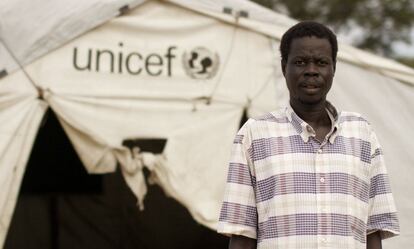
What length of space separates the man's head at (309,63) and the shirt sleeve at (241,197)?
0.17 m

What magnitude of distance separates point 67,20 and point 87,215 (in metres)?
2.49

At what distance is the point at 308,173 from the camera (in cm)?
178

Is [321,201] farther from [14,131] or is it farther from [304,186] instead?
[14,131]

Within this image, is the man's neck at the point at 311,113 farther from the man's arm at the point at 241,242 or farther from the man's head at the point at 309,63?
the man's arm at the point at 241,242

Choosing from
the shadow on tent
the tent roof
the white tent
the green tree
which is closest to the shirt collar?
the white tent

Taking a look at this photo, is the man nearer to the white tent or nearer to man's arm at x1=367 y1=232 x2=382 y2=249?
man's arm at x1=367 y1=232 x2=382 y2=249

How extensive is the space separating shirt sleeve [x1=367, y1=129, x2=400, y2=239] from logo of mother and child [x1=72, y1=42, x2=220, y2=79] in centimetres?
215

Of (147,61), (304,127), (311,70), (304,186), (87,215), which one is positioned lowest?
(304,186)

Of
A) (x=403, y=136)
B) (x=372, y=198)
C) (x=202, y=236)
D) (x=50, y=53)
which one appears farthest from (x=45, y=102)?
(x=202, y=236)

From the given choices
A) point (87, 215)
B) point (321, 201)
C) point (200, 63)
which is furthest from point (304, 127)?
point (87, 215)

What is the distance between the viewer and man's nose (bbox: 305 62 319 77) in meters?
1.83

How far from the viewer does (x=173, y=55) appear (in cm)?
396

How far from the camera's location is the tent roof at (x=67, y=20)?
3.71m

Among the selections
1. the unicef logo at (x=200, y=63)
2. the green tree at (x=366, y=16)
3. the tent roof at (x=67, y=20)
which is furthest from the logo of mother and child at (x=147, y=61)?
the green tree at (x=366, y=16)
